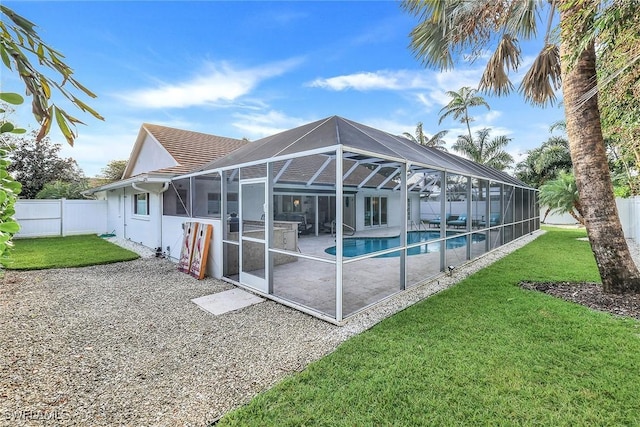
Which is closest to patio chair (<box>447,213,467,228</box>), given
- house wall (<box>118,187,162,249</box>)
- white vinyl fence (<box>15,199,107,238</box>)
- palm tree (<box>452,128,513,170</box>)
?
palm tree (<box>452,128,513,170</box>)

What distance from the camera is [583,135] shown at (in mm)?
5258

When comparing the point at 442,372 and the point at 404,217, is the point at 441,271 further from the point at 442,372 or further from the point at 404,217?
the point at 442,372

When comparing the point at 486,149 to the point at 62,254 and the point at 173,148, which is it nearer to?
the point at 173,148

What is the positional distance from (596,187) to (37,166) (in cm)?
2970

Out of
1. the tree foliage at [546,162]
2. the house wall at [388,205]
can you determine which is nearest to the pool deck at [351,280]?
the house wall at [388,205]

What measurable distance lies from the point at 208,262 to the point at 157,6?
19.4 feet

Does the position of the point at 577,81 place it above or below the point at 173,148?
below

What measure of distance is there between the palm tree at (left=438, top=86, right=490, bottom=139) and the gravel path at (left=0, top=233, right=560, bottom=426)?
73.7ft

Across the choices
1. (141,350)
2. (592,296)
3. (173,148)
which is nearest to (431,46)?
(592,296)

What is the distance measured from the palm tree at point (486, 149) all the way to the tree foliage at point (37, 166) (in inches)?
1236

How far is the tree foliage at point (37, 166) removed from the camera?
1992 cm

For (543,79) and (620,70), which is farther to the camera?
(543,79)

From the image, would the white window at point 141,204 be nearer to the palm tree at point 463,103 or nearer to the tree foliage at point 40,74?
the tree foliage at point 40,74

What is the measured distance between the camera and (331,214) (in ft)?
51.6
